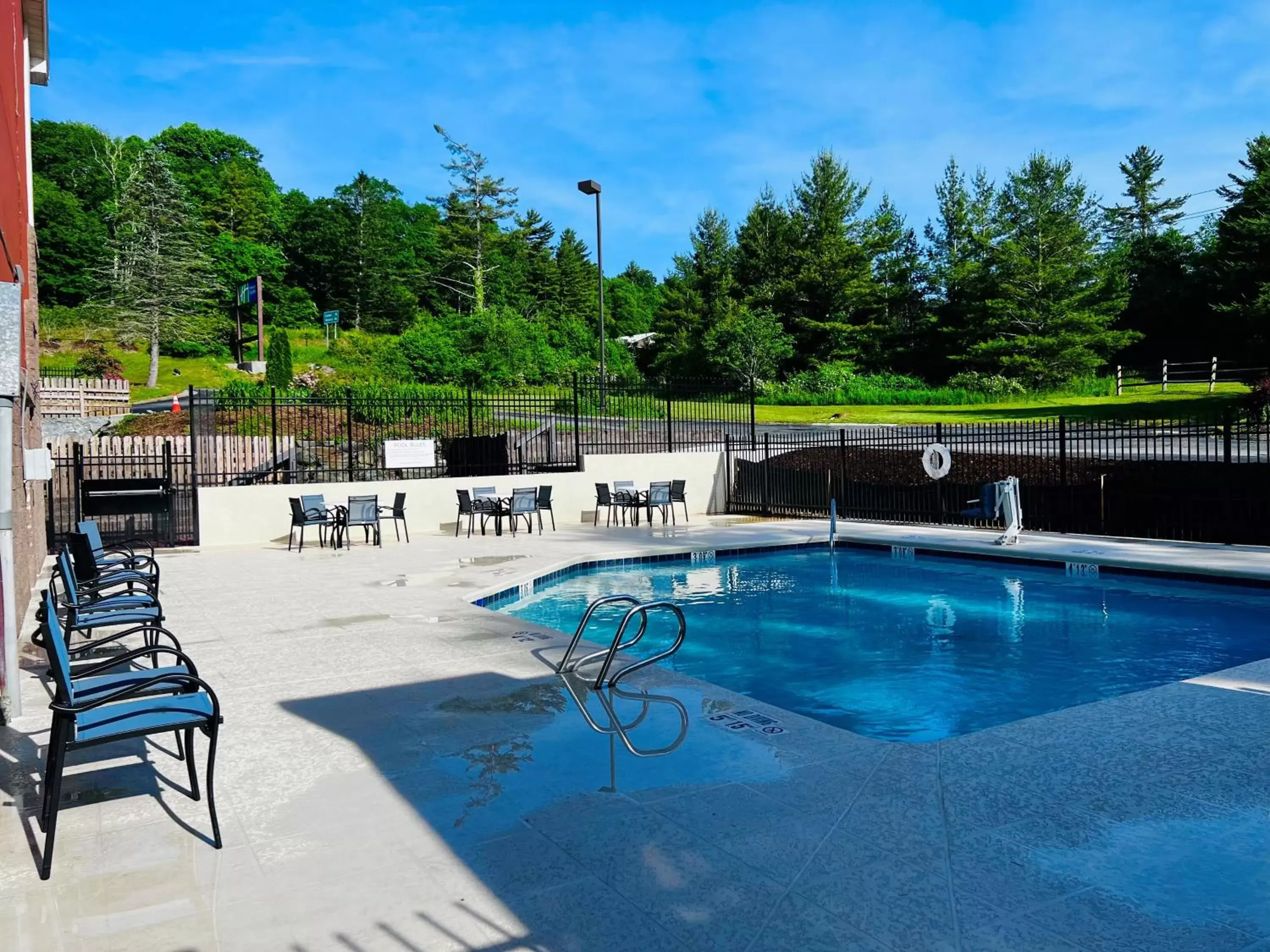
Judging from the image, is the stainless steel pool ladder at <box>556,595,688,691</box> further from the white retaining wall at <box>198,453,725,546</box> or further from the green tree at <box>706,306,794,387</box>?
the green tree at <box>706,306,794,387</box>

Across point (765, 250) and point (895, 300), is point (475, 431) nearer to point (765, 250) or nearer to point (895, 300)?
point (895, 300)

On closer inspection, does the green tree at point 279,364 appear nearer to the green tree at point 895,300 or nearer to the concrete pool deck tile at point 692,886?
the green tree at point 895,300

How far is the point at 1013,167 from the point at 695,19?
3292 centimetres

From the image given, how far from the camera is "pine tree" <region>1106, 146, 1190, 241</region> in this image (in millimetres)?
65250

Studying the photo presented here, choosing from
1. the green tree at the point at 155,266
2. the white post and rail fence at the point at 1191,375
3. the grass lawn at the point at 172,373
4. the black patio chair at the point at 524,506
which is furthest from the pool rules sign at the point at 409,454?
the green tree at the point at 155,266

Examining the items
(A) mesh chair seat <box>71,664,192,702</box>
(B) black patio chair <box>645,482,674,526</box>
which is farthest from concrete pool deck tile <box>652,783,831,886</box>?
(B) black patio chair <box>645,482,674,526</box>

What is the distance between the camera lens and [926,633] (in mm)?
9367

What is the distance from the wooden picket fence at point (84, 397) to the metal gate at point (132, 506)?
19.0 meters

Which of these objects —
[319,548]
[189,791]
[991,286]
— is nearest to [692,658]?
[189,791]

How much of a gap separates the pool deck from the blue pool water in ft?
4.09

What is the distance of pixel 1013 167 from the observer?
4697 cm

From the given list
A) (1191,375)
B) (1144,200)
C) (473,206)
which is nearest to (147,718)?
(1191,375)

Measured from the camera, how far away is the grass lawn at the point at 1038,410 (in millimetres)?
29578

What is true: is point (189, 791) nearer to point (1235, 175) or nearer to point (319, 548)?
point (319, 548)
